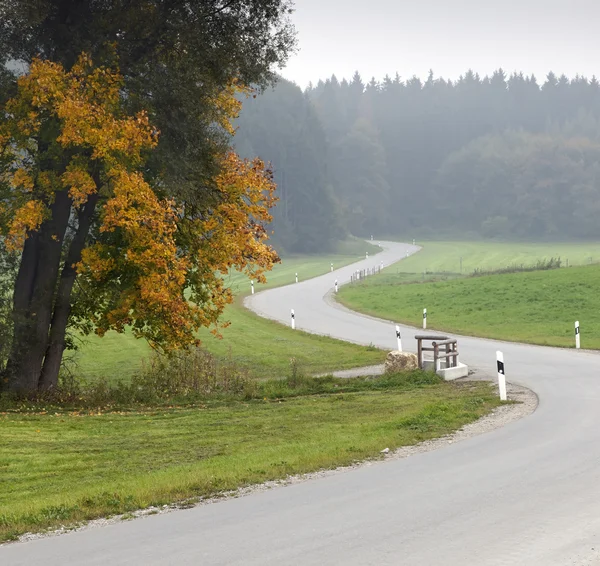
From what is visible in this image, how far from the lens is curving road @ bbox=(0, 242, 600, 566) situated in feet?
25.5

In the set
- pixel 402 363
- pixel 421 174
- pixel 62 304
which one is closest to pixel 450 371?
pixel 402 363

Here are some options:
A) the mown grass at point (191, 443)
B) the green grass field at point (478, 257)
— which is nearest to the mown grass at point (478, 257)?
the green grass field at point (478, 257)

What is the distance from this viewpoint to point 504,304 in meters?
45.3

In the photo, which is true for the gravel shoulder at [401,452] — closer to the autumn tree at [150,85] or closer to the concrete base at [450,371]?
the concrete base at [450,371]

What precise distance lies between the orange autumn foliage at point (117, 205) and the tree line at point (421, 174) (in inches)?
3938

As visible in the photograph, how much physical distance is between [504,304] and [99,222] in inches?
1146

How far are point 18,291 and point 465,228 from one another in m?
150

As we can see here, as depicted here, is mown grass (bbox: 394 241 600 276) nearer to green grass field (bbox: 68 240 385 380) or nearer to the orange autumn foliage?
green grass field (bbox: 68 240 385 380)

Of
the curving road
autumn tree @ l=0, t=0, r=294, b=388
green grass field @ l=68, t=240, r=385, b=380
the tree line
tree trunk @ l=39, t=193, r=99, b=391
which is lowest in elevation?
green grass field @ l=68, t=240, r=385, b=380

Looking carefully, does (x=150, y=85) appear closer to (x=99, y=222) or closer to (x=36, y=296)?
(x=99, y=222)

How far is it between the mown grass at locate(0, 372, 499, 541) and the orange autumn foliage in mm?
2751

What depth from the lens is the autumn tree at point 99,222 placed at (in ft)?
60.4

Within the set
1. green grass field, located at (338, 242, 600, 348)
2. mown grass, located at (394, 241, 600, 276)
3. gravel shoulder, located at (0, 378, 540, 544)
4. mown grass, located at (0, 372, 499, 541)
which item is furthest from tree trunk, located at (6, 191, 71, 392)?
mown grass, located at (394, 241, 600, 276)

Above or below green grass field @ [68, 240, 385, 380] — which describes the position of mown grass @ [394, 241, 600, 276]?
above
